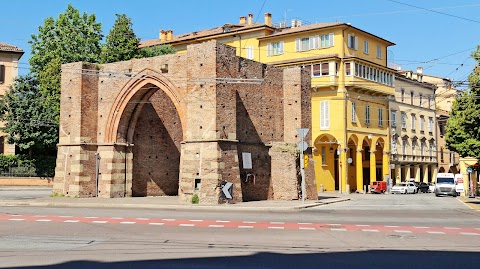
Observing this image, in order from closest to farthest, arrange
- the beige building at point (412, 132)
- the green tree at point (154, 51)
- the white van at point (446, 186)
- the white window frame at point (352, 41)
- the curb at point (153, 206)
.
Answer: the curb at point (153, 206)
the white van at point (446, 186)
the white window frame at point (352, 41)
the green tree at point (154, 51)
the beige building at point (412, 132)

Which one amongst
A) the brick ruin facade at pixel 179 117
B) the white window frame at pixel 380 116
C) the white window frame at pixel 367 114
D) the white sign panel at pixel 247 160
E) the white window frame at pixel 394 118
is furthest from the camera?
the white window frame at pixel 394 118

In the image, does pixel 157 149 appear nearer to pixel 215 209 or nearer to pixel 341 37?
pixel 215 209

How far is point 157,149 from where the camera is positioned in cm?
3359

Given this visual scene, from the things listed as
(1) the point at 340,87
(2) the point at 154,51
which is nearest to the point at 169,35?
(2) the point at 154,51

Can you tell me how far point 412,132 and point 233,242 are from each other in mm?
52036

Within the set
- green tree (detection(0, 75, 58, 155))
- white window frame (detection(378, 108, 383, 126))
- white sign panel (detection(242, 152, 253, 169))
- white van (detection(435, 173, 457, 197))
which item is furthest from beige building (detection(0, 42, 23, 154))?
white van (detection(435, 173, 457, 197))

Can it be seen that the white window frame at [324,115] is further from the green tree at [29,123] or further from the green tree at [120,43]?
the green tree at [29,123]

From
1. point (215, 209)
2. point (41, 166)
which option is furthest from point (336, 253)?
point (41, 166)

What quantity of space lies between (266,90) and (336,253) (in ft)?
67.4

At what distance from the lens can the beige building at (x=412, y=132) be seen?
56688 mm

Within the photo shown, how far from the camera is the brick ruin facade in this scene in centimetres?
2705

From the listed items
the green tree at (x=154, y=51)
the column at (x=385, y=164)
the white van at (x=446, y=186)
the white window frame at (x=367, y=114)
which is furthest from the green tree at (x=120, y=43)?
the white van at (x=446, y=186)

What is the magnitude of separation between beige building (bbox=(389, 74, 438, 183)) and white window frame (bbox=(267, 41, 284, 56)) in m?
13.3

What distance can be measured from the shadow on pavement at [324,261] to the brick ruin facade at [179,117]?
1664 centimetres
